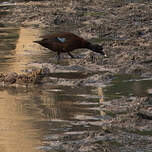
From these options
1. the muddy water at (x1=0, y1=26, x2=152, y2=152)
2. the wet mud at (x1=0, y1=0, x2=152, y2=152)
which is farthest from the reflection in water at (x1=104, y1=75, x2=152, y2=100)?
the wet mud at (x1=0, y1=0, x2=152, y2=152)

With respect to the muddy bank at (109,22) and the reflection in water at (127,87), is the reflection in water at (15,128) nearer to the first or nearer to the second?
the reflection in water at (127,87)

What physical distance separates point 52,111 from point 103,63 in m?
4.45

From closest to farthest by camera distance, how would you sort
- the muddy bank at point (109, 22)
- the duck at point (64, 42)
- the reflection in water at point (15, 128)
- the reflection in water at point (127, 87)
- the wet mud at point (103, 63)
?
the reflection in water at point (15, 128)
the wet mud at point (103, 63)
the reflection in water at point (127, 87)
the muddy bank at point (109, 22)
the duck at point (64, 42)

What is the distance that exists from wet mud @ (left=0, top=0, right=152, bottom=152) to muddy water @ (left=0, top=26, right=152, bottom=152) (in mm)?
62

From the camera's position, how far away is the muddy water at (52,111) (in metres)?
7.87

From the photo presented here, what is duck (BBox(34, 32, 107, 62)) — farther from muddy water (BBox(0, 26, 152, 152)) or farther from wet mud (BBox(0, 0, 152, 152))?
muddy water (BBox(0, 26, 152, 152))

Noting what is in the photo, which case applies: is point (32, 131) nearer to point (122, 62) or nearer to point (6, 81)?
point (6, 81)

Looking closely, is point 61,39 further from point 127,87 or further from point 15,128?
point 15,128

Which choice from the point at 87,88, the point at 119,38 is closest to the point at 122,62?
the point at 87,88

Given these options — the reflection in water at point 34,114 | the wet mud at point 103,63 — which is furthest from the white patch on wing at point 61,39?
the reflection in water at point 34,114

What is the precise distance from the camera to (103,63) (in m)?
13.7

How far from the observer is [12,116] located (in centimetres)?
916

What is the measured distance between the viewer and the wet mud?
7848 millimetres

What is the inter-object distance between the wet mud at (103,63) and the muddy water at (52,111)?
62 millimetres
